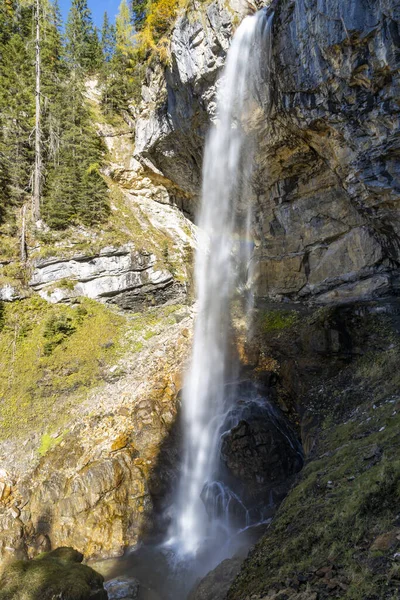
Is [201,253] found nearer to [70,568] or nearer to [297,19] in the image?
[297,19]

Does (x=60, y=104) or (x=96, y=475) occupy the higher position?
(x=60, y=104)

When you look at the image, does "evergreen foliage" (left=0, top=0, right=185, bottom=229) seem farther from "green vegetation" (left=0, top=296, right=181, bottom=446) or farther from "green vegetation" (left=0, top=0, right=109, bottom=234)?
"green vegetation" (left=0, top=296, right=181, bottom=446)

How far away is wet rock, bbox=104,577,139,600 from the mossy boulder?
27 centimetres

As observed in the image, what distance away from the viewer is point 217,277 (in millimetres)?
18547

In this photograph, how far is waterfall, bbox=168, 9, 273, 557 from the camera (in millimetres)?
10188

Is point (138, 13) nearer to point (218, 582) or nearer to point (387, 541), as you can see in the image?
point (387, 541)

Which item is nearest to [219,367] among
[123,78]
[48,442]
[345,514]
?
[48,442]

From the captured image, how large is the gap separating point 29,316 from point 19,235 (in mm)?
4695

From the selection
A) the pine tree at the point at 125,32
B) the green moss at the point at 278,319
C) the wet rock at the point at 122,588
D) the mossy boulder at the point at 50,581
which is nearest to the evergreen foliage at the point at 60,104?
the pine tree at the point at 125,32

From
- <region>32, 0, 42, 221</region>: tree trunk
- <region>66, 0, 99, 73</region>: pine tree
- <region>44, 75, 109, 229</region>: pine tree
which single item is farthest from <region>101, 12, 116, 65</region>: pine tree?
<region>44, 75, 109, 229</region>: pine tree

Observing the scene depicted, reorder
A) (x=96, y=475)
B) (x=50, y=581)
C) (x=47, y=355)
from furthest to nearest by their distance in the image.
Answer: (x=47, y=355) < (x=96, y=475) < (x=50, y=581)

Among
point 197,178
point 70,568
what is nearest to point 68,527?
point 70,568

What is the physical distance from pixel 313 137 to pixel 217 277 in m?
8.80

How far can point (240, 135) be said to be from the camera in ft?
44.3
